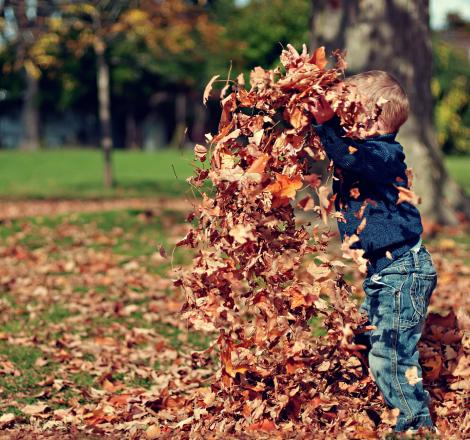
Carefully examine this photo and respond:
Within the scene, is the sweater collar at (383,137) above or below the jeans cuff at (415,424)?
above

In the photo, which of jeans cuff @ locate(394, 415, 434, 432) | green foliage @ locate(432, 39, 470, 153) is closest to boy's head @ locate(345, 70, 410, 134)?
jeans cuff @ locate(394, 415, 434, 432)

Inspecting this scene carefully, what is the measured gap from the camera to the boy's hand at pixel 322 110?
12.2 feet

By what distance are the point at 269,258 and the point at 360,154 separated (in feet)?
2.03

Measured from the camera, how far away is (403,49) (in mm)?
10531

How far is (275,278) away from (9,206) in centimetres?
1212

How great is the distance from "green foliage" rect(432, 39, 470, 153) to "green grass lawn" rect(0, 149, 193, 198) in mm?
16730

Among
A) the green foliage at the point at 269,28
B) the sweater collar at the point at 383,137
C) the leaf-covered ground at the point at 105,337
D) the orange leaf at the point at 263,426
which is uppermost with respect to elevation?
the green foliage at the point at 269,28

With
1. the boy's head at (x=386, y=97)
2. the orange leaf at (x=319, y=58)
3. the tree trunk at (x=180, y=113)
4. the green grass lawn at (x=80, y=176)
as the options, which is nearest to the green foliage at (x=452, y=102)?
the tree trunk at (x=180, y=113)

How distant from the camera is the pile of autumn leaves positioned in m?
3.77

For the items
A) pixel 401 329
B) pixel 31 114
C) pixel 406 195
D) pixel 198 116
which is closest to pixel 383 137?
pixel 406 195

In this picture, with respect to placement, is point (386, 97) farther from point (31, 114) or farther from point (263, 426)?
point (31, 114)

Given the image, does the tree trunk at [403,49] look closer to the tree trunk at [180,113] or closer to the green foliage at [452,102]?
the green foliage at [452,102]

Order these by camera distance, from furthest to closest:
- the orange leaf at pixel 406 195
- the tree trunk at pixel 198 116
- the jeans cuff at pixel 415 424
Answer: the tree trunk at pixel 198 116 → the jeans cuff at pixel 415 424 → the orange leaf at pixel 406 195

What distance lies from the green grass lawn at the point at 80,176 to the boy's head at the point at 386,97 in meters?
9.72
